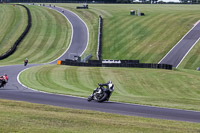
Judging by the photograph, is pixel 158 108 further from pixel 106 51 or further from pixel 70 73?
pixel 106 51

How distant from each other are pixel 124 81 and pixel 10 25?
59.0 meters

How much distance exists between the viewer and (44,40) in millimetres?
87875

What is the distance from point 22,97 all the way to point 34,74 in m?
22.0

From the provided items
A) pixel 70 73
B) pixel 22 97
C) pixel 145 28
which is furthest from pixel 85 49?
pixel 22 97

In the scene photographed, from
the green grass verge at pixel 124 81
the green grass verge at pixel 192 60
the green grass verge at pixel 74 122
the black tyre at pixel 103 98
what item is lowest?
the green grass verge at pixel 192 60

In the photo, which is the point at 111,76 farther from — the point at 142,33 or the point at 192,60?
the point at 142,33

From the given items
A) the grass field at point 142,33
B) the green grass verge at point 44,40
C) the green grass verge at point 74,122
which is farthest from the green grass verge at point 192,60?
the green grass verge at point 74,122

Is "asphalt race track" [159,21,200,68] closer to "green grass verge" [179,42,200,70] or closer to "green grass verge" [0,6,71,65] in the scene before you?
"green grass verge" [179,42,200,70]

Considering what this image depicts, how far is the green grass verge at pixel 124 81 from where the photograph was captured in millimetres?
38909

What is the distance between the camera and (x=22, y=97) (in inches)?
1028

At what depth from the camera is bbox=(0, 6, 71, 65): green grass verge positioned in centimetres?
7575

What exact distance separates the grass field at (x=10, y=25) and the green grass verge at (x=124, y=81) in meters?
31.9

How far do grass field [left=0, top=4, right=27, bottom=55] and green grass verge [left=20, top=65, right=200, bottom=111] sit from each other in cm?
3194

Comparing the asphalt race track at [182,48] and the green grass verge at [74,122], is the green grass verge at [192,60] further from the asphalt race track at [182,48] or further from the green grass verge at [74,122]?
the green grass verge at [74,122]
